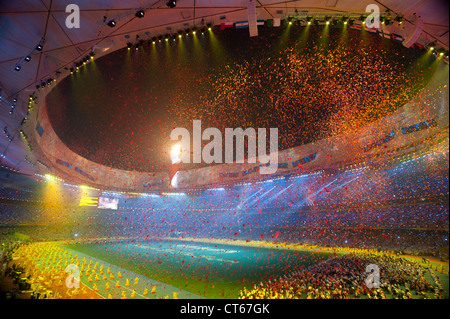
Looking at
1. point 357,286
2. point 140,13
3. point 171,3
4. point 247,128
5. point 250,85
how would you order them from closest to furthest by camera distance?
point 171,3 → point 140,13 → point 357,286 → point 250,85 → point 247,128

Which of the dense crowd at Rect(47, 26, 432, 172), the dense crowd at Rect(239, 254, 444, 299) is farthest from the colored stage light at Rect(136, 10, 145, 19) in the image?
the dense crowd at Rect(239, 254, 444, 299)

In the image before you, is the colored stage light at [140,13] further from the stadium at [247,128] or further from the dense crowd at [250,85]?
the dense crowd at [250,85]

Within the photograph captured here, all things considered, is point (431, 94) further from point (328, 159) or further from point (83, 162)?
point (83, 162)

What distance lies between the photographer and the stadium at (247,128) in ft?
25.7

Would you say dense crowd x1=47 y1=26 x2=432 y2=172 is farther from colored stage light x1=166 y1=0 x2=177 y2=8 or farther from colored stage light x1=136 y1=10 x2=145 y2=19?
colored stage light x1=166 y1=0 x2=177 y2=8

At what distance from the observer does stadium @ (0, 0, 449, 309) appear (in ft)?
25.7

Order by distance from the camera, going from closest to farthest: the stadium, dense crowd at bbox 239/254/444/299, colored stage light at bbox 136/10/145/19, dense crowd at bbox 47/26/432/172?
colored stage light at bbox 136/10/145/19, the stadium, dense crowd at bbox 239/254/444/299, dense crowd at bbox 47/26/432/172

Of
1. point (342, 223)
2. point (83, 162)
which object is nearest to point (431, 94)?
point (342, 223)

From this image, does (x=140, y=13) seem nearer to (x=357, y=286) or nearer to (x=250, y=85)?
(x=250, y=85)

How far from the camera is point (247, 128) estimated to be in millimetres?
17812

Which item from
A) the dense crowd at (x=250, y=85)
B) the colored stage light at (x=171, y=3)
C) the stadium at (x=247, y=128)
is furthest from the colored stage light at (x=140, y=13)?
the dense crowd at (x=250, y=85)

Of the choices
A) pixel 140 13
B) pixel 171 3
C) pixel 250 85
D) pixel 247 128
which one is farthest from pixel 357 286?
pixel 140 13

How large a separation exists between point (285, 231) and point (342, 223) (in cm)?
750

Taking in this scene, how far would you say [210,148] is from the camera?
21406mm
